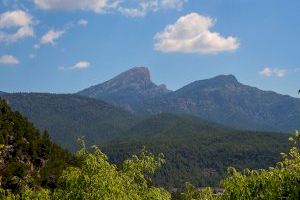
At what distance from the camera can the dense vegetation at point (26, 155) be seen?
80.8m

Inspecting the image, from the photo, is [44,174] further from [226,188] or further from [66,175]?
[226,188]

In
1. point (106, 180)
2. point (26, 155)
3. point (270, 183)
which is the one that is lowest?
point (26, 155)

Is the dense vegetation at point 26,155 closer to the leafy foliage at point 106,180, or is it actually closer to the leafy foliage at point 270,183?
the leafy foliage at point 106,180

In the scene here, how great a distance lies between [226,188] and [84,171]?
1248 centimetres

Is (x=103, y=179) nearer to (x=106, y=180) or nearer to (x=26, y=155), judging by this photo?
(x=106, y=180)

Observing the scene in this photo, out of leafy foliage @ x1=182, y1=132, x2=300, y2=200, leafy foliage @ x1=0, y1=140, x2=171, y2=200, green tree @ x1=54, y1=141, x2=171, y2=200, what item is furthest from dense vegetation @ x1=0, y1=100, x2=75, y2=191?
leafy foliage @ x1=182, y1=132, x2=300, y2=200

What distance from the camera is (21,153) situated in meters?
89.2

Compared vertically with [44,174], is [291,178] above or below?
above

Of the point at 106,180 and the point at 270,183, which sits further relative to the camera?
the point at 106,180

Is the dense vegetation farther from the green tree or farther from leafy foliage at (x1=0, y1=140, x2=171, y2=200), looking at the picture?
the green tree

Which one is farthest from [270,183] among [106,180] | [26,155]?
[26,155]

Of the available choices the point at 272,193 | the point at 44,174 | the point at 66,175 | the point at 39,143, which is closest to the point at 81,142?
the point at 66,175

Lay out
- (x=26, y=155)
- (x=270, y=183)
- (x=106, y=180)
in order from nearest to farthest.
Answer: (x=270, y=183)
(x=106, y=180)
(x=26, y=155)

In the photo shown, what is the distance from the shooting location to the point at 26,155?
90.4 meters
